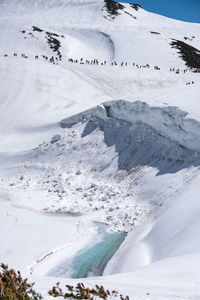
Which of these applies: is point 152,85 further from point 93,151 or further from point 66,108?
point 93,151

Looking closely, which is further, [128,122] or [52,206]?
[128,122]

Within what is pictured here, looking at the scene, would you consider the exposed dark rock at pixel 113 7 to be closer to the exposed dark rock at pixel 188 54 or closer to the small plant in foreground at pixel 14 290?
the exposed dark rock at pixel 188 54

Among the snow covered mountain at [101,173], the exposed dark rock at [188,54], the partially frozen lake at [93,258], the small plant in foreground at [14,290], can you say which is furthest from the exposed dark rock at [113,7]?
the small plant in foreground at [14,290]

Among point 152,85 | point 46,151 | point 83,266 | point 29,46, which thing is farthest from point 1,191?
point 29,46

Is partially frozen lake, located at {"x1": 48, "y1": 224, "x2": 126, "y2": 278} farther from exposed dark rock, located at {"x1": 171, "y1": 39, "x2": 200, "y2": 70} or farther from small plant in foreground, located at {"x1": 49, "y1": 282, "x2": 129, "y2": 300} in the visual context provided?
exposed dark rock, located at {"x1": 171, "y1": 39, "x2": 200, "y2": 70}

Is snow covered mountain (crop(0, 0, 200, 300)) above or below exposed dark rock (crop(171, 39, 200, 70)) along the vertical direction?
below

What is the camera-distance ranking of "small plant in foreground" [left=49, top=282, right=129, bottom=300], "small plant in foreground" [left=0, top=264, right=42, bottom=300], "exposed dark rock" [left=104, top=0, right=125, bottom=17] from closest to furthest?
"small plant in foreground" [left=0, top=264, right=42, bottom=300]
"small plant in foreground" [left=49, top=282, right=129, bottom=300]
"exposed dark rock" [left=104, top=0, right=125, bottom=17]

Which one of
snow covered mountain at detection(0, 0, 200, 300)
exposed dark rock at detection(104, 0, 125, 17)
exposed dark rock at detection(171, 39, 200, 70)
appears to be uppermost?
exposed dark rock at detection(104, 0, 125, 17)

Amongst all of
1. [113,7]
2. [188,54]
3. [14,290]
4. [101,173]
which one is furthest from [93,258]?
[113,7]

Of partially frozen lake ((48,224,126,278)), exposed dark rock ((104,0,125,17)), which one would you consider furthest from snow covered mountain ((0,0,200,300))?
exposed dark rock ((104,0,125,17))
